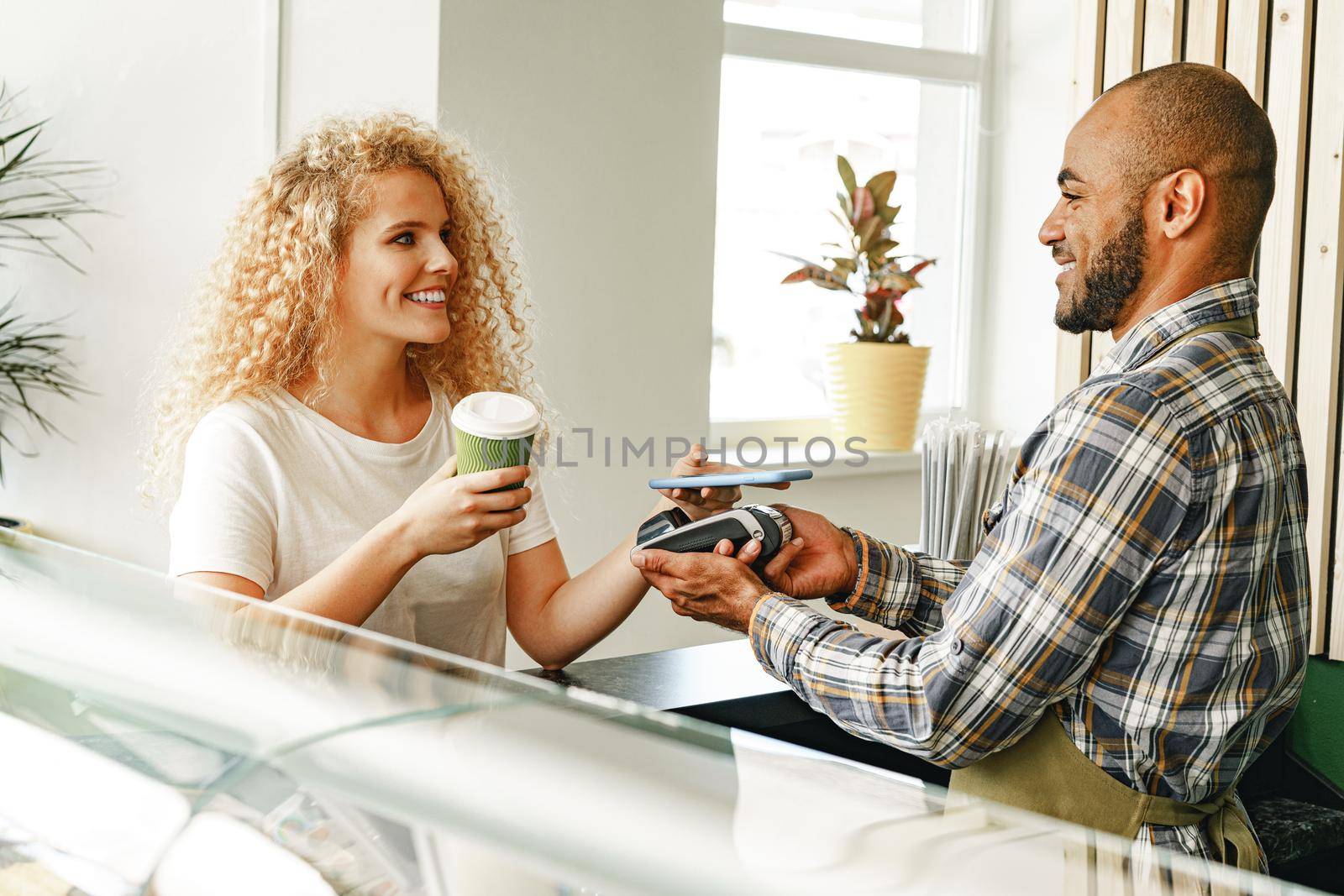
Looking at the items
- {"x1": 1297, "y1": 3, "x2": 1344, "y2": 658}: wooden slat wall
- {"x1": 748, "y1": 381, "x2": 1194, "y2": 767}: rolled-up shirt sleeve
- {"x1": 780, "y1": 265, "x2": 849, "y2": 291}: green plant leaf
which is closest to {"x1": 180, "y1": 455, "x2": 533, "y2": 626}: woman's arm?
{"x1": 748, "y1": 381, "x2": 1194, "y2": 767}: rolled-up shirt sleeve

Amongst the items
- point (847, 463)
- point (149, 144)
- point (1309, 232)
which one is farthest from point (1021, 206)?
point (149, 144)

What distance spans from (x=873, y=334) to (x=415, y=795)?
3.74 meters

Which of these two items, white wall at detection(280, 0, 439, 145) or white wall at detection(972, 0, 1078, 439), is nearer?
white wall at detection(280, 0, 439, 145)

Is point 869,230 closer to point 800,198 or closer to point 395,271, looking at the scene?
point 800,198

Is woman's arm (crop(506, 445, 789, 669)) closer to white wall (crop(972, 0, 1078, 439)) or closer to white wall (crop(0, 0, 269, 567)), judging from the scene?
white wall (crop(0, 0, 269, 567))

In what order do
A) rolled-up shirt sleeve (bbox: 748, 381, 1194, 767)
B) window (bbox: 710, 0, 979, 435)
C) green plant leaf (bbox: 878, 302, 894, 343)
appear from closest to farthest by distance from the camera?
rolled-up shirt sleeve (bbox: 748, 381, 1194, 767) < green plant leaf (bbox: 878, 302, 894, 343) < window (bbox: 710, 0, 979, 435)

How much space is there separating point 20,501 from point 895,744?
2.50m

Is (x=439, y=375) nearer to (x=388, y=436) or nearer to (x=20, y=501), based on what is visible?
(x=388, y=436)

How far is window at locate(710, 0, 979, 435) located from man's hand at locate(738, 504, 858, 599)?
8.35 feet

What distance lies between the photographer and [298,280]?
1603mm

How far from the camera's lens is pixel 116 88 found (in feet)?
9.39

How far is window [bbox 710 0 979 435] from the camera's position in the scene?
13.8 feet

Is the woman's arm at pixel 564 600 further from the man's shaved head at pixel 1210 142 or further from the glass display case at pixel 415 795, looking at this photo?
the glass display case at pixel 415 795

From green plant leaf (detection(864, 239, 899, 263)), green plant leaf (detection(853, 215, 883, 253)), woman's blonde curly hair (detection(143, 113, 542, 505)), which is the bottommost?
woman's blonde curly hair (detection(143, 113, 542, 505))
